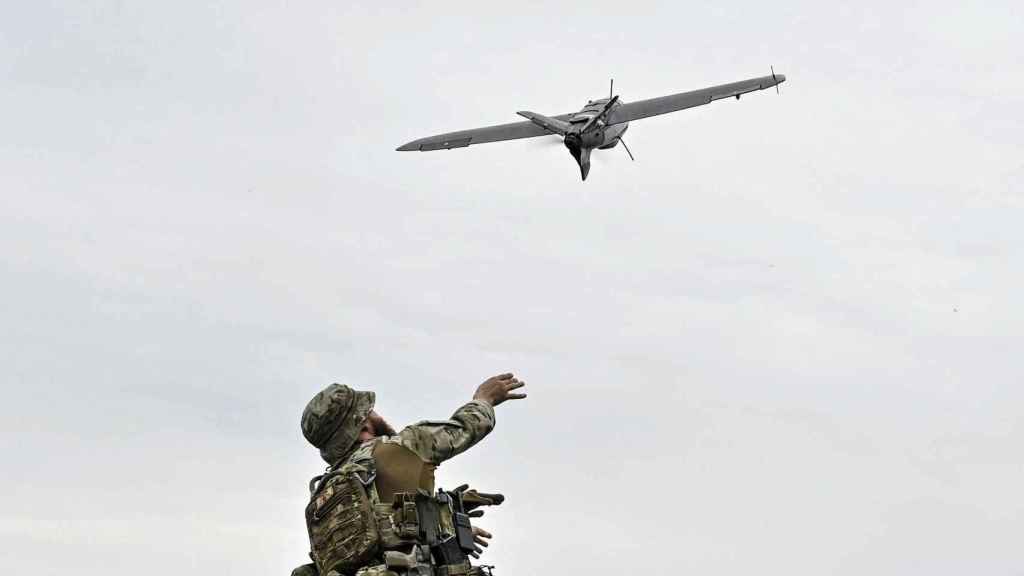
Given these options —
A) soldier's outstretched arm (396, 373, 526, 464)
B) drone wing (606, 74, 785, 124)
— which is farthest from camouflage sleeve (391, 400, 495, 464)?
drone wing (606, 74, 785, 124)

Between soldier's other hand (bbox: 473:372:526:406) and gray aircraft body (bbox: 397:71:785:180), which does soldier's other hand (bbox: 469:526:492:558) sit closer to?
soldier's other hand (bbox: 473:372:526:406)

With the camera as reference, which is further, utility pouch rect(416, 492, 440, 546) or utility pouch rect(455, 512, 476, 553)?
utility pouch rect(455, 512, 476, 553)

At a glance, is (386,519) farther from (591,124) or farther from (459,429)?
(591,124)

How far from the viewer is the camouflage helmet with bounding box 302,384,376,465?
1318cm

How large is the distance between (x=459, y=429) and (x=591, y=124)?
62.5 meters

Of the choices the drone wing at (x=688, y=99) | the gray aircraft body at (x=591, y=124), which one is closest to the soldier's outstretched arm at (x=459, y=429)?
the gray aircraft body at (x=591, y=124)

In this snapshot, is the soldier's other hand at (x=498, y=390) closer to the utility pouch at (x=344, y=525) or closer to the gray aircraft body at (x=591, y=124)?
the utility pouch at (x=344, y=525)

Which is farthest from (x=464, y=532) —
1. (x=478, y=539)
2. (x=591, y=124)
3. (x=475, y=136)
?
(x=475, y=136)

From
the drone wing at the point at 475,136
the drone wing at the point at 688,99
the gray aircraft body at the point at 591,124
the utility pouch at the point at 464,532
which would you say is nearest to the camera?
the utility pouch at the point at 464,532

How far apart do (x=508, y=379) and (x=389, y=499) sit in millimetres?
1393

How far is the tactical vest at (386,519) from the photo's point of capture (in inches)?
500

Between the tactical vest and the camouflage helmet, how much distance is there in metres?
0.34

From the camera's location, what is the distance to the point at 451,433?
12656 millimetres

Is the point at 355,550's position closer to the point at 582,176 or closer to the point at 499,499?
the point at 499,499
